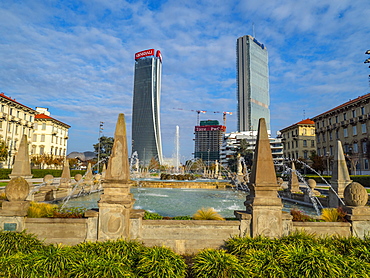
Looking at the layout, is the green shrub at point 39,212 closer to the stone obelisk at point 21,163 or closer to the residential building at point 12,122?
the stone obelisk at point 21,163

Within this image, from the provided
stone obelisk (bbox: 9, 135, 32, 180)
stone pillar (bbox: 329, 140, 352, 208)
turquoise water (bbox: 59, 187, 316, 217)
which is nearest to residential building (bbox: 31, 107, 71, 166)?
turquoise water (bbox: 59, 187, 316, 217)

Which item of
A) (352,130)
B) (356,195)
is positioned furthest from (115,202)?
(352,130)

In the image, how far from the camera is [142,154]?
158 metres

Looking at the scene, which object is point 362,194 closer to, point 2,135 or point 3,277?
point 3,277

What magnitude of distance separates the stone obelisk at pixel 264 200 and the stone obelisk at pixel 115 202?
3.91 m

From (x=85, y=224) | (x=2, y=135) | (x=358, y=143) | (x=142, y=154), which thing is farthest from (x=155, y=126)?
(x=85, y=224)

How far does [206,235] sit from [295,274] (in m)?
2.61

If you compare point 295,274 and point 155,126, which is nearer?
point 295,274

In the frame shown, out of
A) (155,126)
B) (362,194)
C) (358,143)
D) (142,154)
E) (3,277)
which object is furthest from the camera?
(142,154)

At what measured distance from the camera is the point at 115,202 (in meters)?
7.24

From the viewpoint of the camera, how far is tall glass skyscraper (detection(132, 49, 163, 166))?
150375mm

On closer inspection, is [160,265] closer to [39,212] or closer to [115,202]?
[115,202]

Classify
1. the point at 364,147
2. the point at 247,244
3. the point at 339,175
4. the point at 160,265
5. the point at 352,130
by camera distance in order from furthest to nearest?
the point at 352,130 → the point at 364,147 → the point at 339,175 → the point at 247,244 → the point at 160,265

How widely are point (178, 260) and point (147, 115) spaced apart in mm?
150470
